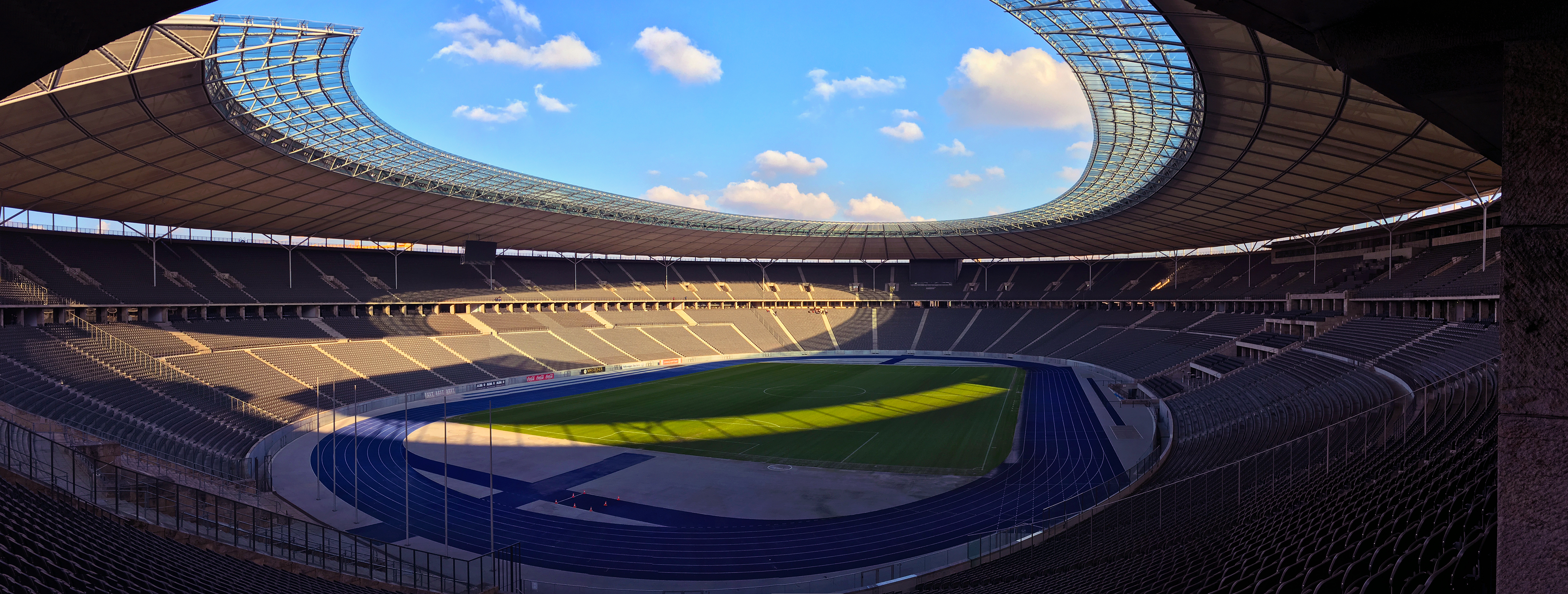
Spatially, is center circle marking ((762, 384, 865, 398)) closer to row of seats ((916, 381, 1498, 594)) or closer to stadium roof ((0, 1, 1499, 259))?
stadium roof ((0, 1, 1499, 259))

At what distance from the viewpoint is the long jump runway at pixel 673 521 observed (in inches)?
728

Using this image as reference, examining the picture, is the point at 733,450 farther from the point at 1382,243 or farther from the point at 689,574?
the point at 1382,243

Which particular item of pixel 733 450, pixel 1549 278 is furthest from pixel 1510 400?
pixel 733 450

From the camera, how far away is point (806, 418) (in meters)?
37.4

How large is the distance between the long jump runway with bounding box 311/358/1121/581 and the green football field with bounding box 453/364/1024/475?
310 centimetres

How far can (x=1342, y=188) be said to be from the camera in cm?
3089

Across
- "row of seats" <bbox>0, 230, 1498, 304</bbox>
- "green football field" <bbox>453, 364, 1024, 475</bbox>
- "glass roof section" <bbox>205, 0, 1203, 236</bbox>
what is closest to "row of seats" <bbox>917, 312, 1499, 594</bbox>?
"green football field" <bbox>453, 364, 1024, 475</bbox>

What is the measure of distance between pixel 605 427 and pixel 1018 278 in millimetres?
57871

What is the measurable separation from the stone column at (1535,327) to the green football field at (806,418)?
2354cm

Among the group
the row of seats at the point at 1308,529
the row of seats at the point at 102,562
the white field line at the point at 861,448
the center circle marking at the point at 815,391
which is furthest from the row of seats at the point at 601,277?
the row of seats at the point at 102,562

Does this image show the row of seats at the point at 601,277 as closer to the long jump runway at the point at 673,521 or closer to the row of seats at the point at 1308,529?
the long jump runway at the point at 673,521

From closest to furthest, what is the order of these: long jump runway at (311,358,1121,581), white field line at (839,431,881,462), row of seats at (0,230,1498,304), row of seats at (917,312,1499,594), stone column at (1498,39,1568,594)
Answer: stone column at (1498,39,1568,594), row of seats at (917,312,1499,594), long jump runway at (311,358,1121,581), white field line at (839,431,881,462), row of seats at (0,230,1498,304)

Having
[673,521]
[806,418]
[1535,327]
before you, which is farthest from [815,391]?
[1535,327]

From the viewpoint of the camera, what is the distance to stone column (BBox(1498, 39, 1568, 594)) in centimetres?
324
